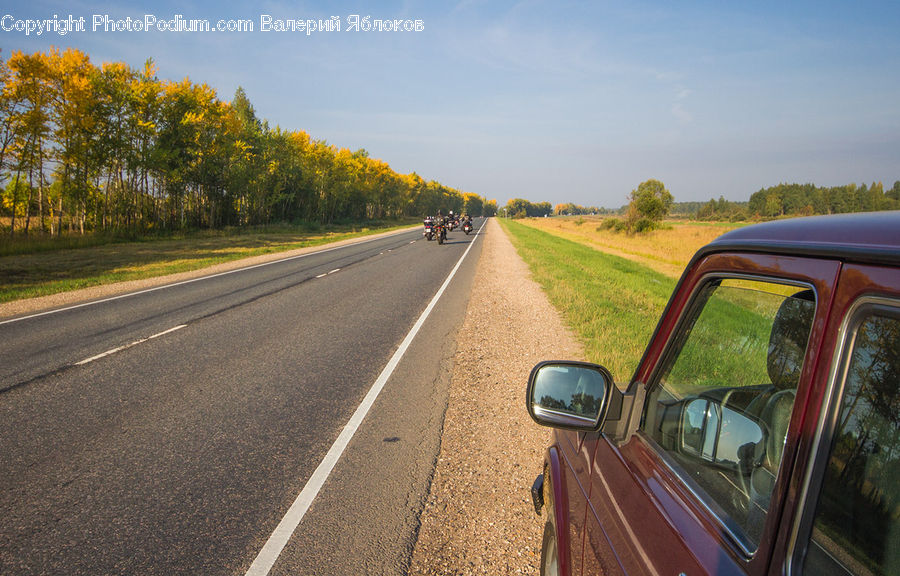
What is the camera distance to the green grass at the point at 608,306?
684 centimetres

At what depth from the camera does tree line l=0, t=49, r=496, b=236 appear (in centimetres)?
2398

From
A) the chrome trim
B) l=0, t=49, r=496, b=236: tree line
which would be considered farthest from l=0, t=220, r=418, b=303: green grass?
the chrome trim

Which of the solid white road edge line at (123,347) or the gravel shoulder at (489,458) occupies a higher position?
the solid white road edge line at (123,347)

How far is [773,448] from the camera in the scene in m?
1.23

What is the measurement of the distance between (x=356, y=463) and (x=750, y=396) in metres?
3.08

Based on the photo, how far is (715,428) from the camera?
143 centimetres

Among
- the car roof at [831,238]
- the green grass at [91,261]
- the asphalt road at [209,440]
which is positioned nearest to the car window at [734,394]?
the car roof at [831,238]

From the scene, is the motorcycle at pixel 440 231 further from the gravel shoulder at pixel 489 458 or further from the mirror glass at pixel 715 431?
the mirror glass at pixel 715 431

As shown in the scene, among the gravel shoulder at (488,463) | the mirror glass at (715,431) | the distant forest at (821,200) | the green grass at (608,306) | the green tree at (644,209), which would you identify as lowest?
the gravel shoulder at (488,463)

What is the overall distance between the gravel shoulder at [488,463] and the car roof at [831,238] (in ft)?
7.41

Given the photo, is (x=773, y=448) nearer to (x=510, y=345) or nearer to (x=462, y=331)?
(x=510, y=345)

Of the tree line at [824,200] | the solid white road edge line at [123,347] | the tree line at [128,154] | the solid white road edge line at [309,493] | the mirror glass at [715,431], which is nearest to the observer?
the mirror glass at [715,431]

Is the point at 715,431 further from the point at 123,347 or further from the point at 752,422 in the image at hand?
the point at 123,347

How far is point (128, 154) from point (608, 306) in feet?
101
